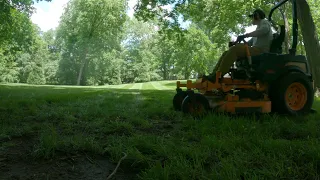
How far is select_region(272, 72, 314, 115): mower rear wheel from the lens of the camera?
4.61m

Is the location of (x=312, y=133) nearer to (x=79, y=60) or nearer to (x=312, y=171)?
(x=312, y=171)

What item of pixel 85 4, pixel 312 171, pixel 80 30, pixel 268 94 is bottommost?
pixel 312 171

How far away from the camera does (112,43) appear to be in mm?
46969

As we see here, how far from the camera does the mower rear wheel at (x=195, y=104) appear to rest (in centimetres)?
435

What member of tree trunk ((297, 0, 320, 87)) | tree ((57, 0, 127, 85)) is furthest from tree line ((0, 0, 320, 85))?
tree trunk ((297, 0, 320, 87))

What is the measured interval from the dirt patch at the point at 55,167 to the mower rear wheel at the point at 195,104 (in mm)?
2269

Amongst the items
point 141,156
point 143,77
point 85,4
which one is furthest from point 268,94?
point 143,77

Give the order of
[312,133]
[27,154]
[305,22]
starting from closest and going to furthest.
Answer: [27,154] < [312,133] < [305,22]

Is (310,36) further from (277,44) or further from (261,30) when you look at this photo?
(261,30)

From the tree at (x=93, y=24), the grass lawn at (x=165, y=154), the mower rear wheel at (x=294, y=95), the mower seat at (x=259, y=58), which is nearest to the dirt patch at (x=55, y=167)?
the grass lawn at (x=165, y=154)

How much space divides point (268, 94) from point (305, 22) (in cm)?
501

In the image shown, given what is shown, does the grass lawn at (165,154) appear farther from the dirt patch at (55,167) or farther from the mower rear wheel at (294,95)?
the mower rear wheel at (294,95)

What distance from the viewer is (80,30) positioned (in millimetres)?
41906

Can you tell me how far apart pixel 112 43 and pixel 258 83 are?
4414cm
